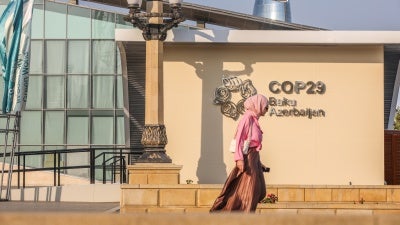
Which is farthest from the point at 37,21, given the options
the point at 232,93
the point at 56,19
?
the point at 232,93

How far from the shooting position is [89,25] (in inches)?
1700

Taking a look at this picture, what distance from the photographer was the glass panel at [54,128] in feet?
143

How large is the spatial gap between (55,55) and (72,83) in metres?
1.12

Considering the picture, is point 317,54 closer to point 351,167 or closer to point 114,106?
point 351,167

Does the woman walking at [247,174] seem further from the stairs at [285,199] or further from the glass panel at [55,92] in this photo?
the glass panel at [55,92]

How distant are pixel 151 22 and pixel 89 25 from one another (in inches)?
679

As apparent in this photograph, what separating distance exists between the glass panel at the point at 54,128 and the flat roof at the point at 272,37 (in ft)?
53.8

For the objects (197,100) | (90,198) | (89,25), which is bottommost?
(90,198)

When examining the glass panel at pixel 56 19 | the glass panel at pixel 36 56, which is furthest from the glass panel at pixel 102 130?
the glass panel at pixel 56 19

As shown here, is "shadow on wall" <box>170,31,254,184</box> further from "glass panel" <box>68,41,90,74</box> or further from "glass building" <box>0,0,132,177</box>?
"glass panel" <box>68,41,90,74</box>

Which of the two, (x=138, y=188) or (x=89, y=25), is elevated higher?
(x=89, y=25)

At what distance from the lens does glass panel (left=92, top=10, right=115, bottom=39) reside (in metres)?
43.1

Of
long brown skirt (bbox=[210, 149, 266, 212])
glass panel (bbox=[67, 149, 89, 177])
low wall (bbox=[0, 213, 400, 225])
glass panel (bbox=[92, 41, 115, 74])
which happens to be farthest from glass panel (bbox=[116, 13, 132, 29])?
low wall (bbox=[0, 213, 400, 225])

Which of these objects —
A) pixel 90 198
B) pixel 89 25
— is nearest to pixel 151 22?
pixel 90 198
